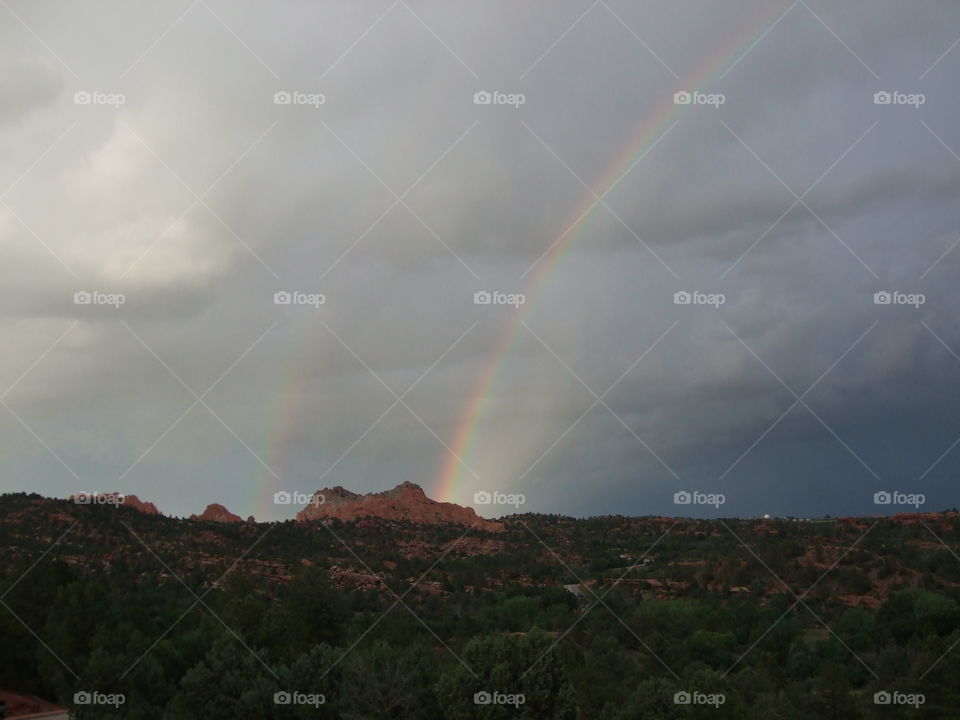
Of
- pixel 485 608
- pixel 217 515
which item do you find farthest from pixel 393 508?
pixel 485 608

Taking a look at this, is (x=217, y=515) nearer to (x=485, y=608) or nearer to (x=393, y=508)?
(x=393, y=508)

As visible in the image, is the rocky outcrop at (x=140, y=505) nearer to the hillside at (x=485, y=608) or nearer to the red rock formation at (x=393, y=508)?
the hillside at (x=485, y=608)

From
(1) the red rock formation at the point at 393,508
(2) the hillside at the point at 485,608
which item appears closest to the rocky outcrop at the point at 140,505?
(2) the hillside at the point at 485,608

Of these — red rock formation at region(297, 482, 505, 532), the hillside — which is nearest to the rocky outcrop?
the hillside

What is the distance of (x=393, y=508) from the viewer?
126250 mm

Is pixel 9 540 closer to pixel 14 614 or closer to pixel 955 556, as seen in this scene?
pixel 14 614

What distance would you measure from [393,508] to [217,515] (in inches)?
965

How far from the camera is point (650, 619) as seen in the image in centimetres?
5928

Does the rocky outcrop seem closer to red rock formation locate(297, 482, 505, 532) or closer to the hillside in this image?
the hillside

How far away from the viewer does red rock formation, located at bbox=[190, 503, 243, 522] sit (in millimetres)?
106438

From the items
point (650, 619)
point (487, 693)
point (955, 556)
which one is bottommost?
point (487, 693)

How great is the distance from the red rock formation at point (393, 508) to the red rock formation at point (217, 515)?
9.92 meters

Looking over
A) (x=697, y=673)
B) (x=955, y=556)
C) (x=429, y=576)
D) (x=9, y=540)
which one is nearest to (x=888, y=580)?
(x=955, y=556)

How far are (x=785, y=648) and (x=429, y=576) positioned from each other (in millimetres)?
30260
